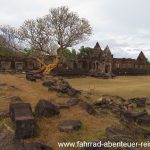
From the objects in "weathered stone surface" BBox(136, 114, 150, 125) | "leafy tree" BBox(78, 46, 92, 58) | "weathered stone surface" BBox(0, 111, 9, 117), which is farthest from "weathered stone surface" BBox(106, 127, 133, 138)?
"leafy tree" BBox(78, 46, 92, 58)

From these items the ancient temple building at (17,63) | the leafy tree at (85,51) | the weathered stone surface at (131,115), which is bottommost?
the weathered stone surface at (131,115)

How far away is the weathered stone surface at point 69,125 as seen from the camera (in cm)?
1093

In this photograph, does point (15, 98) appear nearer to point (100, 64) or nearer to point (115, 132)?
point (115, 132)

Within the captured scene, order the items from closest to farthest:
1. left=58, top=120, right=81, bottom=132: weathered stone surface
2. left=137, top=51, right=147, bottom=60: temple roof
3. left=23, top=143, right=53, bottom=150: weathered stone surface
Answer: left=23, top=143, right=53, bottom=150: weathered stone surface
left=58, top=120, right=81, bottom=132: weathered stone surface
left=137, top=51, right=147, bottom=60: temple roof

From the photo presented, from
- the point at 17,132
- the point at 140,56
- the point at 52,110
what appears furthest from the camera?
the point at 140,56

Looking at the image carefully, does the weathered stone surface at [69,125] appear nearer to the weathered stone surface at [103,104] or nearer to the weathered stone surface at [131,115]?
the weathered stone surface at [131,115]

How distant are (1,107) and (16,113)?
9.30 feet

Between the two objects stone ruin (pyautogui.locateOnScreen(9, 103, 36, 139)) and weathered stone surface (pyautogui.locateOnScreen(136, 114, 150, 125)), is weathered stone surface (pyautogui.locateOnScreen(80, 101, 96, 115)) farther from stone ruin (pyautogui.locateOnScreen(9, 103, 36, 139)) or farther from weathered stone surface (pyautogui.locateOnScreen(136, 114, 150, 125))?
stone ruin (pyautogui.locateOnScreen(9, 103, 36, 139))

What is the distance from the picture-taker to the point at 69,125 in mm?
11227

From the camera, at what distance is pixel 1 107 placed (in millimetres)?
12891

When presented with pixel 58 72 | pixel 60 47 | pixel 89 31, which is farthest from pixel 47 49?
pixel 58 72

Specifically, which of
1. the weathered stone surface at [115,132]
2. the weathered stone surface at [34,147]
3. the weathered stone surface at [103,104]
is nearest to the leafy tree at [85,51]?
the weathered stone surface at [103,104]

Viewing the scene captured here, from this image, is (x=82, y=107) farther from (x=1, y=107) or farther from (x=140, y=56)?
(x=140, y=56)

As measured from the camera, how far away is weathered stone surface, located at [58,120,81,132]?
430 inches
